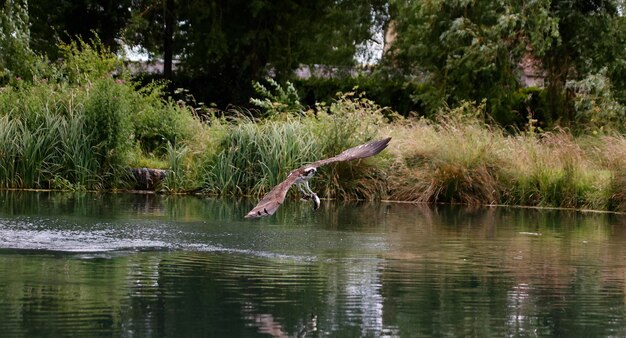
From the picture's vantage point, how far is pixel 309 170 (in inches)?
480

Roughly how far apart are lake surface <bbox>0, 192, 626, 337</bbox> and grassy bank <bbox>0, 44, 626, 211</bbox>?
11.7 ft

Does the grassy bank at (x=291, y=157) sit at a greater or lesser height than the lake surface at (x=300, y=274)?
greater

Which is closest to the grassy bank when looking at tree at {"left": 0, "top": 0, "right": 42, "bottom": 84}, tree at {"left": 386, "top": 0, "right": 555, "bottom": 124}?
tree at {"left": 0, "top": 0, "right": 42, "bottom": 84}

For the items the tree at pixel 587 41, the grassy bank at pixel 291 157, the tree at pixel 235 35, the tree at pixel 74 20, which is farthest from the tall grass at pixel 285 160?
the tree at pixel 74 20

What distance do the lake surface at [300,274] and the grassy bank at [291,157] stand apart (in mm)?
3556

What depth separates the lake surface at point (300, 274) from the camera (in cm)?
820

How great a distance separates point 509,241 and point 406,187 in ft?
24.0

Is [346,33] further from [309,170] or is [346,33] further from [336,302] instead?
[336,302]

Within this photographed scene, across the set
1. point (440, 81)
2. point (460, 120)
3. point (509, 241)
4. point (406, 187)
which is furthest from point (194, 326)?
point (440, 81)

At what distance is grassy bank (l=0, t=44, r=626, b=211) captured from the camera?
21.3 m

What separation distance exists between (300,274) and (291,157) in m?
10.9

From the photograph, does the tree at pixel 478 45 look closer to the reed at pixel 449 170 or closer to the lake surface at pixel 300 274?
the reed at pixel 449 170

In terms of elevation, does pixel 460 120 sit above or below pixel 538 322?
above

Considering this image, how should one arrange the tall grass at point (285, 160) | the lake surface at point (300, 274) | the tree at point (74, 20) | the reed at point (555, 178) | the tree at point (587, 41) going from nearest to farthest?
1. the lake surface at point (300, 274)
2. the reed at point (555, 178)
3. the tall grass at point (285, 160)
4. the tree at point (587, 41)
5. the tree at point (74, 20)
